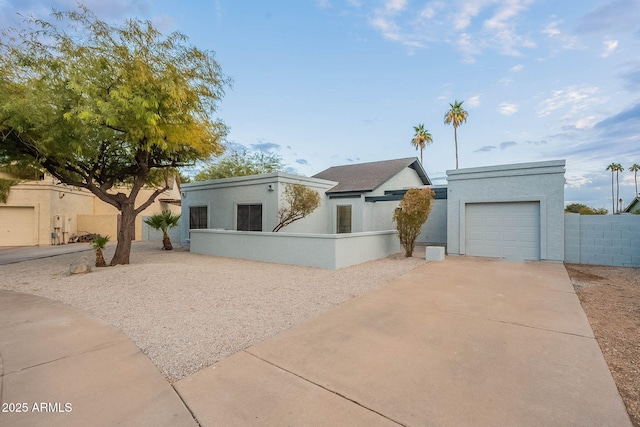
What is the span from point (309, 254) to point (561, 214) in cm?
910

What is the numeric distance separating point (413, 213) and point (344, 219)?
226 inches

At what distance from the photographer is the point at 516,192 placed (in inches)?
443

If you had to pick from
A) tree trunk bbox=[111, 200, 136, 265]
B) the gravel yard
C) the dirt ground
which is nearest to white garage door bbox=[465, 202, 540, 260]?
the dirt ground

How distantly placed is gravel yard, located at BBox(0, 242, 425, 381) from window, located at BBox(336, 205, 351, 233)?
18.4 ft

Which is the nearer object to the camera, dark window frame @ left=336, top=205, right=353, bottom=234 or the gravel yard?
the gravel yard

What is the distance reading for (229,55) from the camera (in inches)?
453

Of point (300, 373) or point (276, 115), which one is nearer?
point (300, 373)

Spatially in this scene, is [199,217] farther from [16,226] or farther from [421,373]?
[421,373]

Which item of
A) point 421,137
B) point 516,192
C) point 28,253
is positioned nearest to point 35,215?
point 28,253

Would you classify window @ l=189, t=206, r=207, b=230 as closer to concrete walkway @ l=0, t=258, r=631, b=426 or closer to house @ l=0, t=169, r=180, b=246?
house @ l=0, t=169, r=180, b=246

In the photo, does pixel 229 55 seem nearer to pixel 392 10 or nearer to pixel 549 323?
pixel 392 10

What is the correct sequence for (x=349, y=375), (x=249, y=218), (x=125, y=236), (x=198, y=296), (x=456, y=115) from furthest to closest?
(x=456, y=115) → (x=249, y=218) → (x=125, y=236) → (x=198, y=296) → (x=349, y=375)

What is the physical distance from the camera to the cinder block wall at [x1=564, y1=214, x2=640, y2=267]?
33.1 ft

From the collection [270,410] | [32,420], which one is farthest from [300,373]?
[32,420]
